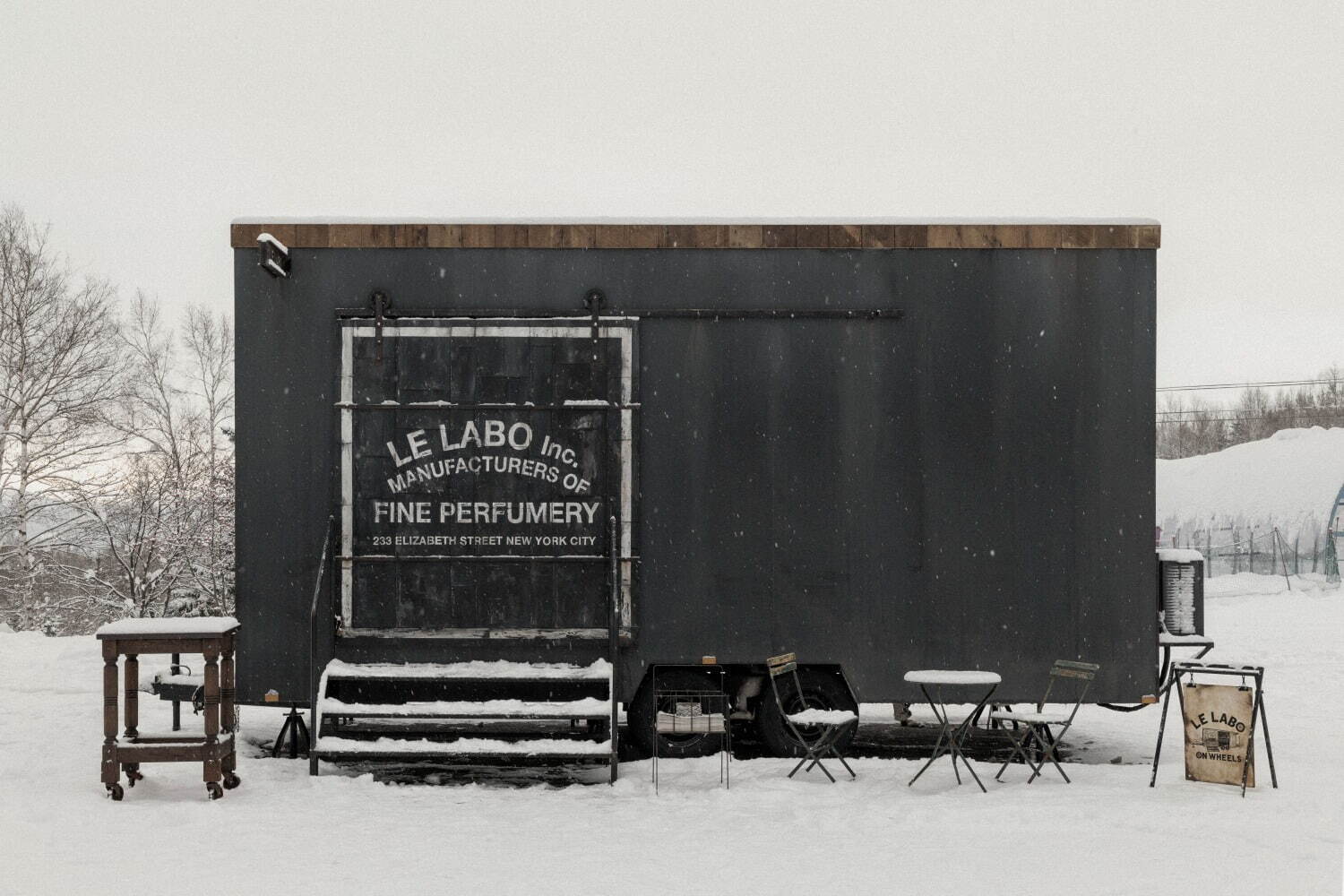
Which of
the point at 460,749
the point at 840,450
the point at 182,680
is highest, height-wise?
the point at 840,450

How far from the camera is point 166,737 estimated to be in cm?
631

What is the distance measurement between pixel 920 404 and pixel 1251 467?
40.8 m

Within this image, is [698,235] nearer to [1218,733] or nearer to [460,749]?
[460,749]

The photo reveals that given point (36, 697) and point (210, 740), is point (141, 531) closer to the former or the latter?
point (36, 697)

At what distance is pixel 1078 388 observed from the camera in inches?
277

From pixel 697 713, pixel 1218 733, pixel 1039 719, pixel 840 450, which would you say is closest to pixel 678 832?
pixel 697 713

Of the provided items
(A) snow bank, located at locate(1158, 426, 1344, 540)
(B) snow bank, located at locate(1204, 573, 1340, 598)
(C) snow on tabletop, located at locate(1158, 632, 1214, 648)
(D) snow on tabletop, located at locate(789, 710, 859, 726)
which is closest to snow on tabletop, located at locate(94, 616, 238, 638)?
(D) snow on tabletop, located at locate(789, 710, 859, 726)

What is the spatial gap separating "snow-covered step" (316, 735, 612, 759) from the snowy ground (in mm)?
198

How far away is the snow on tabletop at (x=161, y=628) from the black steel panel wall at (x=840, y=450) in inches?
27.5

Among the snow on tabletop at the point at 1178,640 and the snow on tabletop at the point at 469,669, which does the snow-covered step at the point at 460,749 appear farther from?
the snow on tabletop at the point at 1178,640

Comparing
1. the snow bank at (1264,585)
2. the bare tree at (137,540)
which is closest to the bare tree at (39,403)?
the bare tree at (137,540)

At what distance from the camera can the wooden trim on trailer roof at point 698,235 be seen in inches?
276

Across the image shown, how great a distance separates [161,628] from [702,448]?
3.52 meters

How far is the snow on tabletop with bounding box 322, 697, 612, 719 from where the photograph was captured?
21.2 ft
